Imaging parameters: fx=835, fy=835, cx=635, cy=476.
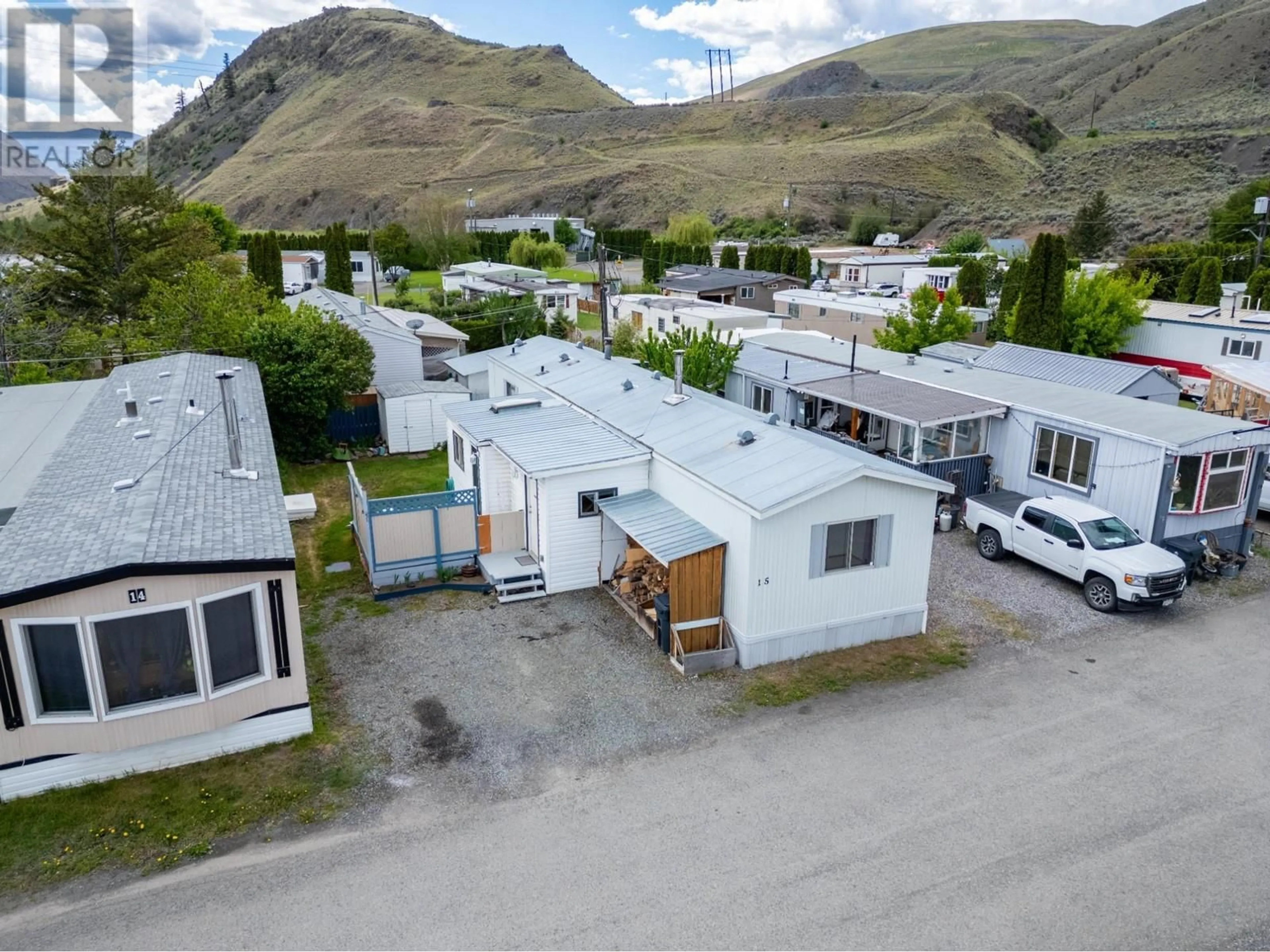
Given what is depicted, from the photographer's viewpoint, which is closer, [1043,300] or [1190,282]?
[1043,300]

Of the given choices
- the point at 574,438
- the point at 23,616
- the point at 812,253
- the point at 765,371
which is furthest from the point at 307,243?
the point at 23,616

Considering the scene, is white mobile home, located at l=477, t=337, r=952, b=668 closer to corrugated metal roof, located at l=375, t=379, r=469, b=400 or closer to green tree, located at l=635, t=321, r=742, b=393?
green tree, located at l=635, t=321, r=742, b=393

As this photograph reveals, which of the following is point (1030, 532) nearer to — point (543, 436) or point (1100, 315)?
point (543, 436)

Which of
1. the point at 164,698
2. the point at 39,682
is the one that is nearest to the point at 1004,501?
the point at 164,698

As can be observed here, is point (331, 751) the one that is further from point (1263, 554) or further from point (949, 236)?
point (949, 236)

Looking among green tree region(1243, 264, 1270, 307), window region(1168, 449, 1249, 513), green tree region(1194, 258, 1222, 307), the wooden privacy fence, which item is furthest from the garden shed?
green tree region(1194, 258, 1222, 307)

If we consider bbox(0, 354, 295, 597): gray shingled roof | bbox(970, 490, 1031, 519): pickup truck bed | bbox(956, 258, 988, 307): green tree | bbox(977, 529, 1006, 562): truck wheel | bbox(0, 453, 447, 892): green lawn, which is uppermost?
bbox(956, 258, 988, 307): green tree
